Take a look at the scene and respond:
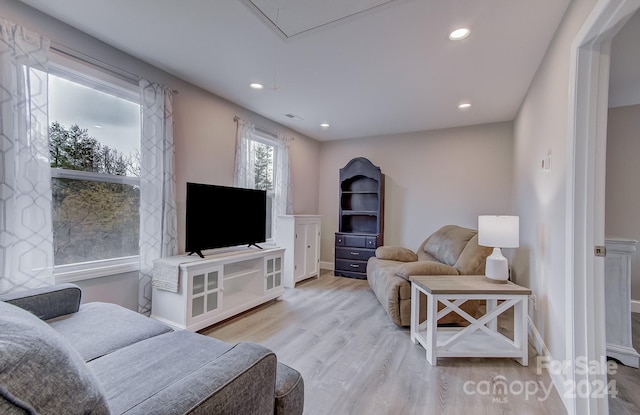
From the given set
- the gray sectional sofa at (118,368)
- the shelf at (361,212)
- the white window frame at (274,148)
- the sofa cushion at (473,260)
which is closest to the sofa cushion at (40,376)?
the gray sectional sofa at (118,368)

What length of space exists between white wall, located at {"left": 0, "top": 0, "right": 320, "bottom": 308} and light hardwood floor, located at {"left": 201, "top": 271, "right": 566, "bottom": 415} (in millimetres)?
982

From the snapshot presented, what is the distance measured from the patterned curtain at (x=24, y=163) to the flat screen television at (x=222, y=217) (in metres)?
0.98

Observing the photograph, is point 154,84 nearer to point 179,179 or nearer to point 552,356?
point 179,179

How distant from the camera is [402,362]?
2119mm

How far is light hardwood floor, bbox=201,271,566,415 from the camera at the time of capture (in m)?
1.66

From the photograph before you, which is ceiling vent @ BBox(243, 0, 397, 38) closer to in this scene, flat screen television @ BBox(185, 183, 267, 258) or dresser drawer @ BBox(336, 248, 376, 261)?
flat screen television @ BBox(185, 183, 267, 258)

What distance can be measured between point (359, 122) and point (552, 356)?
3403 mm

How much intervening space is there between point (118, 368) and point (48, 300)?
827mm

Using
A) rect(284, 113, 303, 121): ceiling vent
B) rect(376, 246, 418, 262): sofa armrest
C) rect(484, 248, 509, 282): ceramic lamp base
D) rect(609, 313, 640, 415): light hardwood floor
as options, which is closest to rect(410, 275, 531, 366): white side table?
rect(484, 248, 509, 282): ceramic lamp base

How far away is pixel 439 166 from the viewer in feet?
14.7

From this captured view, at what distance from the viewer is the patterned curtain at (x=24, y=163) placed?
183 cm

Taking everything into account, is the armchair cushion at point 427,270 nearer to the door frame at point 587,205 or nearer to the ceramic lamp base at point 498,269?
the ceramic lamp base at point 498,269

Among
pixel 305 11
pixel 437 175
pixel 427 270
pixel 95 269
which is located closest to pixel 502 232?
pixel 427 270

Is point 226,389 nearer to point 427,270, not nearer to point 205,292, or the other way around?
point 205,292
